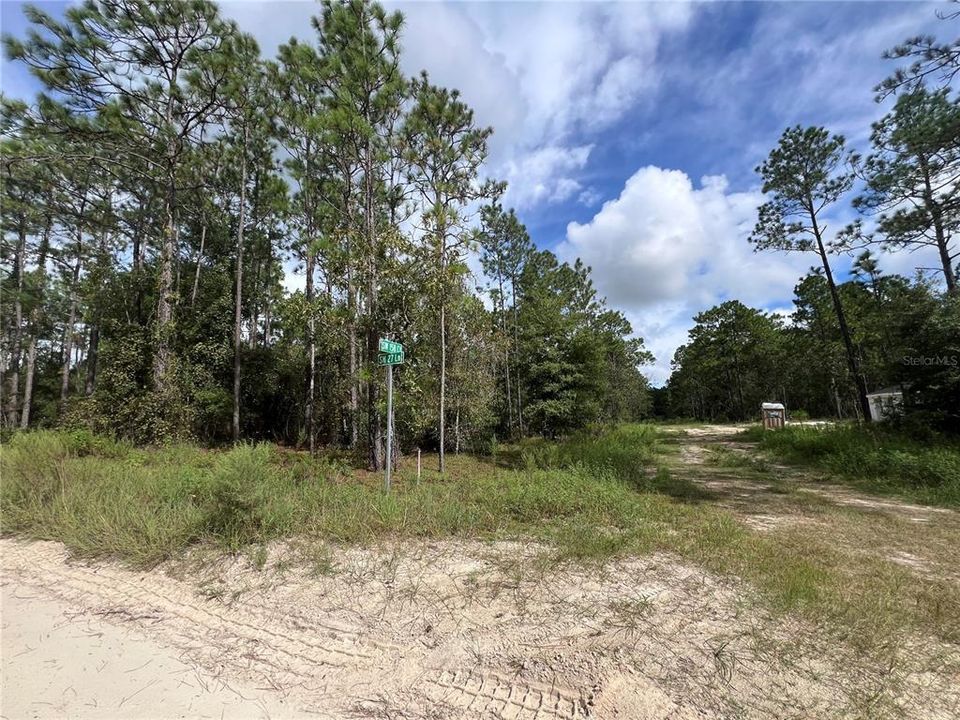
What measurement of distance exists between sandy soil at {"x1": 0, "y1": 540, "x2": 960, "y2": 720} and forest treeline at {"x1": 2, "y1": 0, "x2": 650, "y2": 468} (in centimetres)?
616

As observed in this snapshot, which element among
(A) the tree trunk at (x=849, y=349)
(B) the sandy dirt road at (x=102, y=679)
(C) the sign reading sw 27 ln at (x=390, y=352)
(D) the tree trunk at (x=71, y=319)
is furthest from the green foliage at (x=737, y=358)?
(D) the tree trunk at (x=71, y=319)

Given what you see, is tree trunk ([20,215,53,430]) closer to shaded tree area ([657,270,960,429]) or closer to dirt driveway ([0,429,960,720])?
dirt driveway ([0,429,960,720])

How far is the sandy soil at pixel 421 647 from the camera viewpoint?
7.28 feet

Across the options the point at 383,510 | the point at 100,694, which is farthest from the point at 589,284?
the point at 100,694

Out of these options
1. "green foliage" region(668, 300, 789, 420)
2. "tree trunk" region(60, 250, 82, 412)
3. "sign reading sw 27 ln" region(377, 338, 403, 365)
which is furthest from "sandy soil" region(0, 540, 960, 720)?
"green foliage" region(668, 300, 789, 420)

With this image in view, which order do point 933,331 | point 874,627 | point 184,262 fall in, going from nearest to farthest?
1. point 874,627
2. point 933,331
3. point 184,262

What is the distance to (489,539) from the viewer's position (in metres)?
4.20

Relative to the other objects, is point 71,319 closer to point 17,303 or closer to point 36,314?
point 36,314

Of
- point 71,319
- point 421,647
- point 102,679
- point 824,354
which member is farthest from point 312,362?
point 824,354

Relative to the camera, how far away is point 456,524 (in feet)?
14.7

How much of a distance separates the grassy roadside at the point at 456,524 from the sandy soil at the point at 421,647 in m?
0.31

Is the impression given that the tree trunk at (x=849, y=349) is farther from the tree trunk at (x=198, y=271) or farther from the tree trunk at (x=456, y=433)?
the tree trunk at (x=198, y=271)

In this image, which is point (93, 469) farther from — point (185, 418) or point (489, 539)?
point (185, 418)

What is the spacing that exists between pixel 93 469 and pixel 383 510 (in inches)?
176
